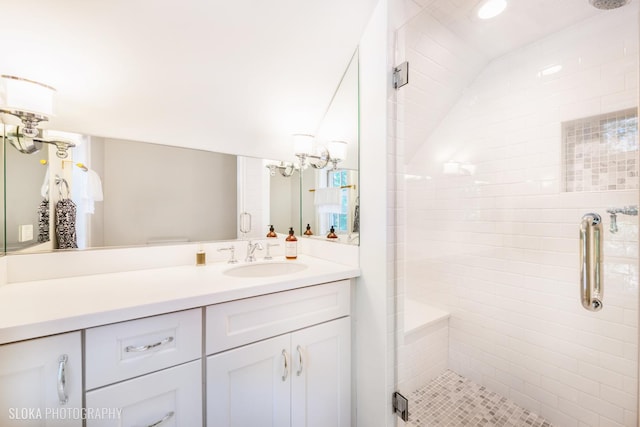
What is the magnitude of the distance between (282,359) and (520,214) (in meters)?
1.61

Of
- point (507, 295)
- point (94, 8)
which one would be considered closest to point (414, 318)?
point (507, 295)

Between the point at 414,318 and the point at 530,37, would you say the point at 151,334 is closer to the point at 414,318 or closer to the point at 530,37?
the point at 414,318

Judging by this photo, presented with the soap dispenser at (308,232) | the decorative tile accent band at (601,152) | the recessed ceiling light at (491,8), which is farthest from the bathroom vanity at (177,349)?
the recessed ceiling light at (491,8)

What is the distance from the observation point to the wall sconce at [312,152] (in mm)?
1617

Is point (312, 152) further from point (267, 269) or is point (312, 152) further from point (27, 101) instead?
point (27, 101)

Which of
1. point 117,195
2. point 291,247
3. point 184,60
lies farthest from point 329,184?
point 117,195

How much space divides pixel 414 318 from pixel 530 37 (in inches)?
72.5

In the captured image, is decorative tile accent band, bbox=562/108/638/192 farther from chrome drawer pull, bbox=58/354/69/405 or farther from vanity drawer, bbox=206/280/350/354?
chrome drawer pull, bbox=58/354/69/405

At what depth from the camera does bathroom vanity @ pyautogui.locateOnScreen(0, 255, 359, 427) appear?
0.70 m

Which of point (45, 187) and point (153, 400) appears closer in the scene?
point (153, 400)

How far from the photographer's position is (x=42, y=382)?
699 millimetres

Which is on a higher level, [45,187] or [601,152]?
[601,152]

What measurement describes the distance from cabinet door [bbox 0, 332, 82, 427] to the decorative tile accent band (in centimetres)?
208

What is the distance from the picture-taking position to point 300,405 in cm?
112
